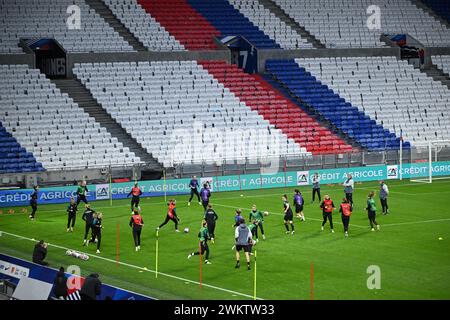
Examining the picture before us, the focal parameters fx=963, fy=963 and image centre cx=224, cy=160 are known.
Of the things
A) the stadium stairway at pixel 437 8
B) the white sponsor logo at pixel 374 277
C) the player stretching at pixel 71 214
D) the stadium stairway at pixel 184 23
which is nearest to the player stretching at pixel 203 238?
the white sponsor logo at pixel 374 277

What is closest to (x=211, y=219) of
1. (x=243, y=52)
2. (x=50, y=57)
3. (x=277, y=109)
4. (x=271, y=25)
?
(x=277, y=109)

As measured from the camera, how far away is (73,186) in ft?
175

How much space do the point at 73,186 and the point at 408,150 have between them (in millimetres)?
24079

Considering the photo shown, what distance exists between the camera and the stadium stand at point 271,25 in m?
74.4

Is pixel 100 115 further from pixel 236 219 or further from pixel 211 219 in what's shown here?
pixel 236 219

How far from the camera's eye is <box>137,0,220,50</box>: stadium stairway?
70938 millimetres

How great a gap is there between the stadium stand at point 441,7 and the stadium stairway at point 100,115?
1384 inches

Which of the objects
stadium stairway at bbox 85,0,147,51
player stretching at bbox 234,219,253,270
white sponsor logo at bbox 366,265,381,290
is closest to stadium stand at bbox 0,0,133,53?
stadium stairway at bbox 85,0,147,51

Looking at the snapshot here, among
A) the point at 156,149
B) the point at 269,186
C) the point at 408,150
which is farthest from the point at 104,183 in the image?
the point at 408,150

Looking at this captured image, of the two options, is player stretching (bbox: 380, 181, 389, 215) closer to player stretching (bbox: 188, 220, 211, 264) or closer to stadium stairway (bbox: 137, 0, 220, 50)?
player stretching (bbox: 188, 220, 211, 264)

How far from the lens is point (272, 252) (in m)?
38.3

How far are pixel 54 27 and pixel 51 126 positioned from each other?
9.98m

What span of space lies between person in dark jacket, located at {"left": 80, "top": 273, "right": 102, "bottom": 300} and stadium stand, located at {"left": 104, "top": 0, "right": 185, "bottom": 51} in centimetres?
4259
